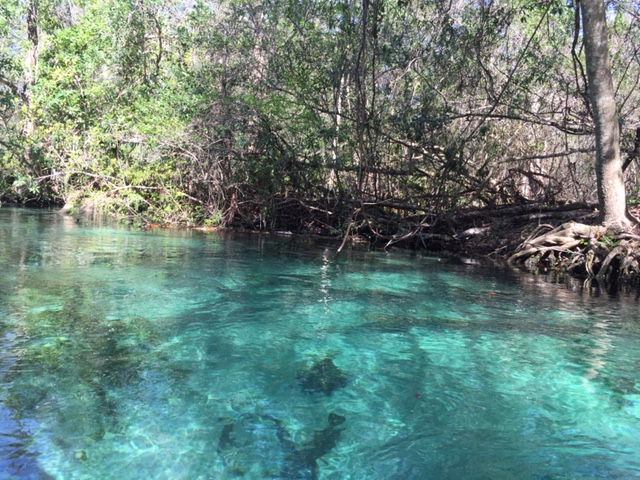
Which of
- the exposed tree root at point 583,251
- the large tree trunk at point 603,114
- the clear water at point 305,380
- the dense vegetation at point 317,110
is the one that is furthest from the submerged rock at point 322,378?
the large tree trunk at point 603,114

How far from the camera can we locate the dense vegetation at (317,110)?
11.7 m

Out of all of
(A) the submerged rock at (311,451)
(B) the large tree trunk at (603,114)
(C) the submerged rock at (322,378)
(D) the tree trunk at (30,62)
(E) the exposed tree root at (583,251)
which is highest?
(D) the tree trunk at (30,62)

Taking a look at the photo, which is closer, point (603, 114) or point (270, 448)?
point (270, 448)

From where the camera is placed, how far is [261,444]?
2830 millimetres

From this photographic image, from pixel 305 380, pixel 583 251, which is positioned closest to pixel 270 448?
pixel 305 380

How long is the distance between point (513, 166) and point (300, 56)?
20.5 ft

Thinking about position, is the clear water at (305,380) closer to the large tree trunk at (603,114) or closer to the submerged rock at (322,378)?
the submerged rock at (322,378)

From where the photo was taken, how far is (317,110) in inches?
510

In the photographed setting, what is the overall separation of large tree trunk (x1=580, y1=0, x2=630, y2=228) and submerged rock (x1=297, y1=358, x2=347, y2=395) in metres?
7.15

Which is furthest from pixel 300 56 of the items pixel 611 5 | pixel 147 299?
pixel 147 299

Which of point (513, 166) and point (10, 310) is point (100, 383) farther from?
point (513, 166)

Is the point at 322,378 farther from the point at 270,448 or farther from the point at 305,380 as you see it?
the point at 270,448

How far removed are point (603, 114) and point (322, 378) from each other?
24.8 ft

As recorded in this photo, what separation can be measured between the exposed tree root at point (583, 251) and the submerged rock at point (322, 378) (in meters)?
6.62
